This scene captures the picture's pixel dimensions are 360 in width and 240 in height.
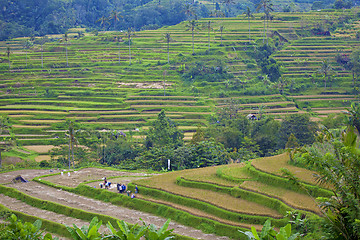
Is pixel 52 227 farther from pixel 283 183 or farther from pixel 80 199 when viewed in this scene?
pixel 283 183

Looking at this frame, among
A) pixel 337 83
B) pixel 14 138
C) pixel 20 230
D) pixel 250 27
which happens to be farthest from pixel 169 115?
pixel 20 230

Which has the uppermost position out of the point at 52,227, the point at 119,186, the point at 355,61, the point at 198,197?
the point at 355,61

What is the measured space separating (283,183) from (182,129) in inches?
1019

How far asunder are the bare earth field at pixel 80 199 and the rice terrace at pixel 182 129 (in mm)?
143

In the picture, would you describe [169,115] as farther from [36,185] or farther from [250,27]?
[250,27]

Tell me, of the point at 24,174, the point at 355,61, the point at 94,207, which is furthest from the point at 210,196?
the point at 355,61

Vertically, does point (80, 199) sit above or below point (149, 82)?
below

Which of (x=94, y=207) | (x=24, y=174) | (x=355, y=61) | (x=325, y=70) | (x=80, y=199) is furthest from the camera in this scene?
(x=355, y=61)

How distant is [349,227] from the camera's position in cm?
1248

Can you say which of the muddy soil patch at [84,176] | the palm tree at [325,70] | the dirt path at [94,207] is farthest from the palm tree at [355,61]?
the dirt path at [94,207]

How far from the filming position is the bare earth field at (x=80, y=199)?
23.9m

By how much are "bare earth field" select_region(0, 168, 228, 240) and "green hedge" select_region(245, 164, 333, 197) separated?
4.59 m

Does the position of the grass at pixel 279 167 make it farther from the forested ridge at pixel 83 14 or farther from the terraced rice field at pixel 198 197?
the forested ridge at pixel 83 14

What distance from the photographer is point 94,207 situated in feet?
88.9
